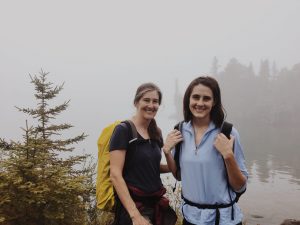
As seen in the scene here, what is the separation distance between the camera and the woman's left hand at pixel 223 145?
Answer: 10.1ft

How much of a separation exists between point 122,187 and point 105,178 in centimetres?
34

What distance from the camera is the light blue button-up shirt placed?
10.6ft

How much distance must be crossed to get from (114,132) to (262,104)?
11250 cm

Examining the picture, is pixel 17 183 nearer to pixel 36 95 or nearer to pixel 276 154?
pixel 36 95

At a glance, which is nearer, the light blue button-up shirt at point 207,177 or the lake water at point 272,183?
the light blue button-up shirt at point 207,177

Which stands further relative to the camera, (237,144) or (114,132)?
(114,132)

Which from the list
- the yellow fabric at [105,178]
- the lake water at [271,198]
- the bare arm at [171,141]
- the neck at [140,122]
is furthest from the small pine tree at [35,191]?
the lake water at [271,198]

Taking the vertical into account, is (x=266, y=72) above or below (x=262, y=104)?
above

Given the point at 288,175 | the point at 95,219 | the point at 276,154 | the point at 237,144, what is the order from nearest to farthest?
the point at 237,144 → the point at 95,219 → the point at 288,175 → the point at 276,154

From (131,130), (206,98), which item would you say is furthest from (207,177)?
(131,130)

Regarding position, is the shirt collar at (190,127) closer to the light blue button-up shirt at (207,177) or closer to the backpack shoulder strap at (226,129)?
the light blue button-up shirt at (207,177)

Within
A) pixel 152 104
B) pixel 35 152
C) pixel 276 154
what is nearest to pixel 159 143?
pixel 152 104

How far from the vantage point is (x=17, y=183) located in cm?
429

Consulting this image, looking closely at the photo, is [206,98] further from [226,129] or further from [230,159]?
[230,159]
